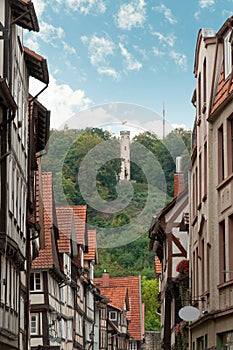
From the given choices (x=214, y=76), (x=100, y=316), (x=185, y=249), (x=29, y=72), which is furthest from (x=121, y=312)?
(x=214, y=76)

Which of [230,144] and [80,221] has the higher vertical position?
[80,221]

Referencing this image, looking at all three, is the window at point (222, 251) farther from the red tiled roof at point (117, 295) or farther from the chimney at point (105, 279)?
the red tiled roof at point (117, 295)

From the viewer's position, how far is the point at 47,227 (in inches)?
1724

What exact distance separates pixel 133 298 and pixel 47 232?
45.7 meters

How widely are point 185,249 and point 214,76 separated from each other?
14.3m

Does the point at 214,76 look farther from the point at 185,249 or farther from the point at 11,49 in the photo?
the point at 185,249

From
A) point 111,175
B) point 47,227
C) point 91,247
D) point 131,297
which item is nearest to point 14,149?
point 111,175

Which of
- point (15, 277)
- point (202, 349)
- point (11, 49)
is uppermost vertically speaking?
point (11, 49)

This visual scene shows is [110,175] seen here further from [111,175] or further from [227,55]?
[227,55]

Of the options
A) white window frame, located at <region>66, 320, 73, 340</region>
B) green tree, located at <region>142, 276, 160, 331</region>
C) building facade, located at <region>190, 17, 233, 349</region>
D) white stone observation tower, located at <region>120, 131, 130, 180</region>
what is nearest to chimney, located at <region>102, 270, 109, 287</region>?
green tree, located at <region>142, 276, 160, 331</region>

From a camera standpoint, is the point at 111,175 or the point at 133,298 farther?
the point at 133,298

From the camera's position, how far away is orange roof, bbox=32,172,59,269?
4278cm

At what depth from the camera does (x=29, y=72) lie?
31125 mm

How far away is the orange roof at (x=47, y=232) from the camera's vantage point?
140 feet
